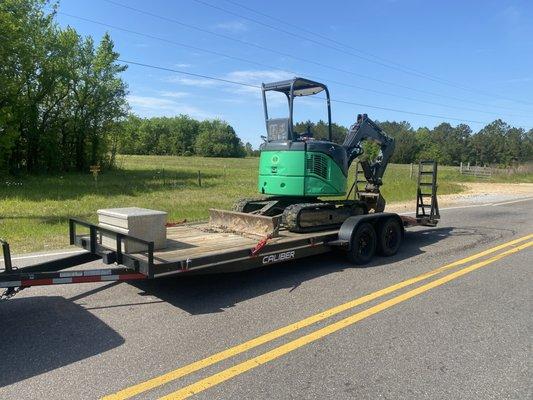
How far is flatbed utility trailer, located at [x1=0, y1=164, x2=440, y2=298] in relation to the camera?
15.0 ft

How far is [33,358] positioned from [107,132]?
37585mm

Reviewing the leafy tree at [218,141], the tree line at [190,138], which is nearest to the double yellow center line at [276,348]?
the tree line at [190,138]

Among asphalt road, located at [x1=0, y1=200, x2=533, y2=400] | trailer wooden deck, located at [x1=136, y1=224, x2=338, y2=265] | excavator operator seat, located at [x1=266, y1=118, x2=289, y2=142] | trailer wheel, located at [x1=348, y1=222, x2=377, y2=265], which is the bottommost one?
asphalt road, located at [x1=0, y1=200, x2=533, y2=400]

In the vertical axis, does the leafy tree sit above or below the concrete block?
above

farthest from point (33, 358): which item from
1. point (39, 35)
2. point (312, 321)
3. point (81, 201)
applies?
point (39, 35)

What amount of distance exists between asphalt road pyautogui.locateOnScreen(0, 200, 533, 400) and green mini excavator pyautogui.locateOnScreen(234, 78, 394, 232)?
3.06ft

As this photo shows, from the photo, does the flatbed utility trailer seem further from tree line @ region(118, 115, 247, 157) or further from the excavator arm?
tree line @ region(118, 115, 247, 157)

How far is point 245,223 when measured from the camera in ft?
23.3

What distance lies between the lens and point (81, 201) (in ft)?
53.4

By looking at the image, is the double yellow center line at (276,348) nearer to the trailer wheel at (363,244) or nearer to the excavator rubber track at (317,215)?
the trailer wheel at (363,244)

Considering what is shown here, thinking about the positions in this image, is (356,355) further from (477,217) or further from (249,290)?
(477,217)

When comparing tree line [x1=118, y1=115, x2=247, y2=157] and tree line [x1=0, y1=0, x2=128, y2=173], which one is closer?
tree line [x1=0, y1=0, x2=128, y2=173]

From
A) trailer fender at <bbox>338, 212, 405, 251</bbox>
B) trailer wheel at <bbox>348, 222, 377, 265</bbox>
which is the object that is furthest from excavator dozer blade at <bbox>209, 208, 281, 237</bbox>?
trailer wheel at <bbox>348, 222, 377, 265</bbox>

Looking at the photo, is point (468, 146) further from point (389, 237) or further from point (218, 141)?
point (389, 237)
